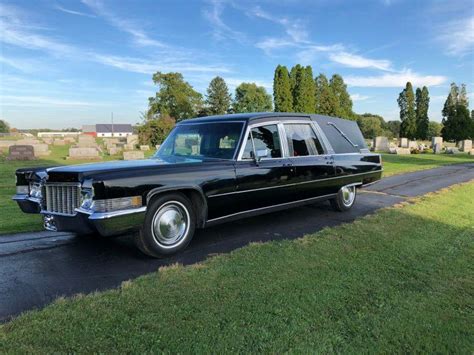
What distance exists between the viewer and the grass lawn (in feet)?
8.83

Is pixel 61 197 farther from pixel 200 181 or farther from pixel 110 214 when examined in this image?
pixel 200 181

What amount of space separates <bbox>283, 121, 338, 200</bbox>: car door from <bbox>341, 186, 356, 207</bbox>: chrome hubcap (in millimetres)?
525

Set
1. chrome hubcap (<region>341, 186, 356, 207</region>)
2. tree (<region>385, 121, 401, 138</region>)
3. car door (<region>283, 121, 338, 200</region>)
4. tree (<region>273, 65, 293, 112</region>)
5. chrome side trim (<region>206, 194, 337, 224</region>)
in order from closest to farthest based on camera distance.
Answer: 1. chrome side trim (<region>206, 194, 337, 224</region>)
2. car door (<region>283, 121, 338, 200</region>)
3. chrome hubcap (<region>341, 186, 356, 207</region>)
4. tree (<region>273, 65, 293, 112</region>)
5. tree (<region>385, 121, 401, 138</region>)

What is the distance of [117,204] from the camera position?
3.99m

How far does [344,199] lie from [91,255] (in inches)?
190

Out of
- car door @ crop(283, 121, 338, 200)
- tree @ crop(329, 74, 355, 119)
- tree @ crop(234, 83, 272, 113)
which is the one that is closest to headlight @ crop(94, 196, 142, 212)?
car door @ crop(283, 121, 338, 200)

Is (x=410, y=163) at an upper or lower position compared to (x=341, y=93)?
lower

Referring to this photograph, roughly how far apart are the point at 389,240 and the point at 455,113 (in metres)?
50.5

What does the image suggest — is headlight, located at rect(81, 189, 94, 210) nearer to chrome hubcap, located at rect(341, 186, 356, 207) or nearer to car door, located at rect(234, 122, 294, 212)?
car door, located at rect(234, 122, 294, 212)

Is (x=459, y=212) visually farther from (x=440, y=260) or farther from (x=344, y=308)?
(x=344, y=308)

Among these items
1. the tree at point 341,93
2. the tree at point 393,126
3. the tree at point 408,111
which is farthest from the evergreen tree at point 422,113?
the tree at point 393,126

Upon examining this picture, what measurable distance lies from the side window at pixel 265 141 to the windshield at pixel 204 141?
7.4 inches

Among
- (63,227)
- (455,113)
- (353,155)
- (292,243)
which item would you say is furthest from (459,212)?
(455,113)

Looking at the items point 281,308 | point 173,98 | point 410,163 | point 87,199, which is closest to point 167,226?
point 87,199
